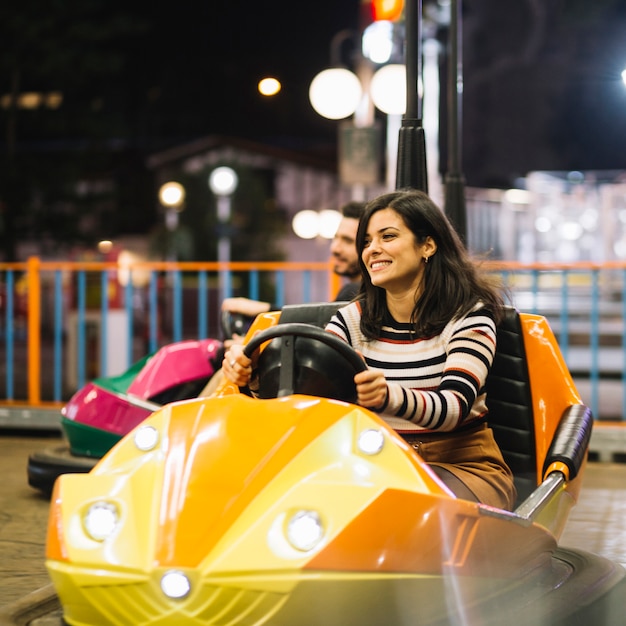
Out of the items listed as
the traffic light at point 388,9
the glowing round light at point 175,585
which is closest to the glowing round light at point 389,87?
the traffic light at point 388,9

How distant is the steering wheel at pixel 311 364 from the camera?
2.18 meters

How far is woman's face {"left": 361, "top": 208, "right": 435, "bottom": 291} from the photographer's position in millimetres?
2566

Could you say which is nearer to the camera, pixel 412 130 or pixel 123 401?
pixel 412 130

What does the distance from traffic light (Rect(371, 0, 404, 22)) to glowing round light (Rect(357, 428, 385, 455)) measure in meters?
6.53

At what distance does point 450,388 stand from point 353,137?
20.8 ft

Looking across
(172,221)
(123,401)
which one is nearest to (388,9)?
(123,401)

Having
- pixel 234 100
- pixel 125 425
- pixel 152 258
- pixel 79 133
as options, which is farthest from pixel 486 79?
pixel 234 100

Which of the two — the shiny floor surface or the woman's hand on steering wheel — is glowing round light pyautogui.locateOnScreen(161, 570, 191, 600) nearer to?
the woman's hand on steering wheel

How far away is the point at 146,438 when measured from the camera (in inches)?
81.0

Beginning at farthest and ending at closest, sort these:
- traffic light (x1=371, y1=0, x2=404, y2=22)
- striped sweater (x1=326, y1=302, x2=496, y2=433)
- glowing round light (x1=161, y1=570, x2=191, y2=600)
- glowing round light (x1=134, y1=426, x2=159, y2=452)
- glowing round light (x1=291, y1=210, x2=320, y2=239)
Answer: glowing round light (x1=291, y1=210, x2=320, y2=239) → traffic light (x1=371, y1=0, x2=404, y2=22) → striped sweater (x1=326, y1=302, x2=496, y2=433) → glowing round light (x1=134, y1=426, x2=159, y2=452) → glowing round light (x1=161, y1=570, x2=191, y2=600)

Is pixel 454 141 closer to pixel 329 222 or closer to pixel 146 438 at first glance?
pixel 146 438

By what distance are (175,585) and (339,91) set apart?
7.48m

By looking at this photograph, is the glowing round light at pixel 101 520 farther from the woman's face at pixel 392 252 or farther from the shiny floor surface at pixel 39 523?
the shiny floor surface at pixel 39 523

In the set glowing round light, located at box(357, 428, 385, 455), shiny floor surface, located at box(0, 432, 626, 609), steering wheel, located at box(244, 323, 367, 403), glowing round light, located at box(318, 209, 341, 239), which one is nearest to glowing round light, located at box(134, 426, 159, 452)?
steering wheel, located at box(244, 323, 367, 403)
